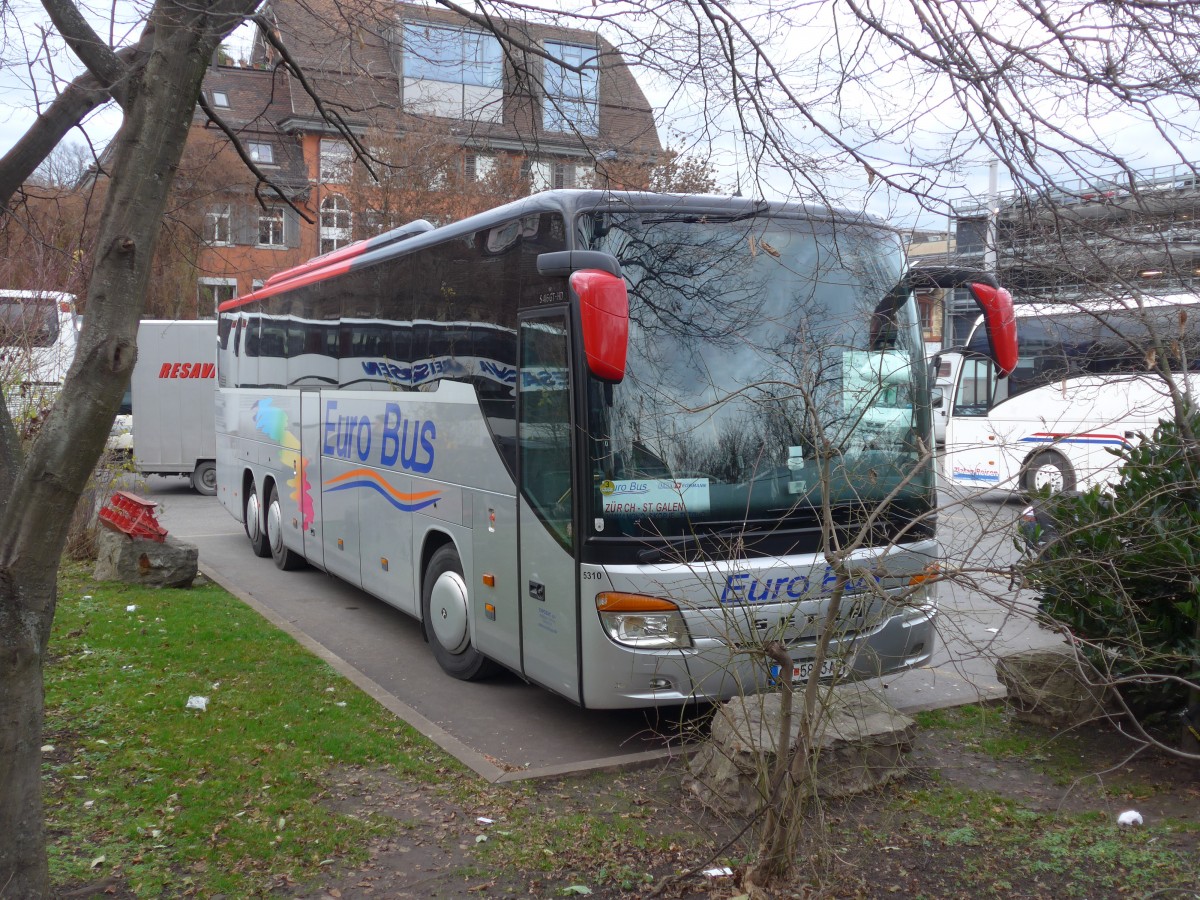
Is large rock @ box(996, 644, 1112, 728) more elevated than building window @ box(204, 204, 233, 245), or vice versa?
building window @ box(204, 204, 233, 245)

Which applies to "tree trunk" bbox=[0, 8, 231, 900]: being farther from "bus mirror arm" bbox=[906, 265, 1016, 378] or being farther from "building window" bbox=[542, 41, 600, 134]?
"bus mirror arm" bbox=[906, 265, 1016, 378]

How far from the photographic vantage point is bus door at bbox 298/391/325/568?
1116 centimetres

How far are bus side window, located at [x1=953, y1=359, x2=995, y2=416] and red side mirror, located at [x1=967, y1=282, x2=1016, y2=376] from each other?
1433 cm

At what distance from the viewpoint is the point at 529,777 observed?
5.77 metres

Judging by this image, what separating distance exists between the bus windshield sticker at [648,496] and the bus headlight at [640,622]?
1.62 ft

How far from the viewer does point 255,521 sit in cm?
1409

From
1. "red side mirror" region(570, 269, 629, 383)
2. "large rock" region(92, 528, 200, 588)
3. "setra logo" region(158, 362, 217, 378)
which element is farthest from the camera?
"setra logo" region(158, 362, 217, 378)

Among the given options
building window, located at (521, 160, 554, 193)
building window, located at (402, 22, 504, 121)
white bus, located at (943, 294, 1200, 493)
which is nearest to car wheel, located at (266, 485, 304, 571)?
building window, located at (521, 160, 554, 193)

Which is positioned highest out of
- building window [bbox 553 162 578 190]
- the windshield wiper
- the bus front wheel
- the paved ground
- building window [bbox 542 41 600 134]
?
building window [bbox 542 41 600 134]

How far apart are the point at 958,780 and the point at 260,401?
10.1 metres

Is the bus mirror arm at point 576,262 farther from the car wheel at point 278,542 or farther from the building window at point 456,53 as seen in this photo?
the car wheel at point 278,542

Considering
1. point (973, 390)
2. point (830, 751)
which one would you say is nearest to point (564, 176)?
point (830, 751)

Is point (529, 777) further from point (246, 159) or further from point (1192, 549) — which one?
point (246, 159)

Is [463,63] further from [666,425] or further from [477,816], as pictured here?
[477,816]
